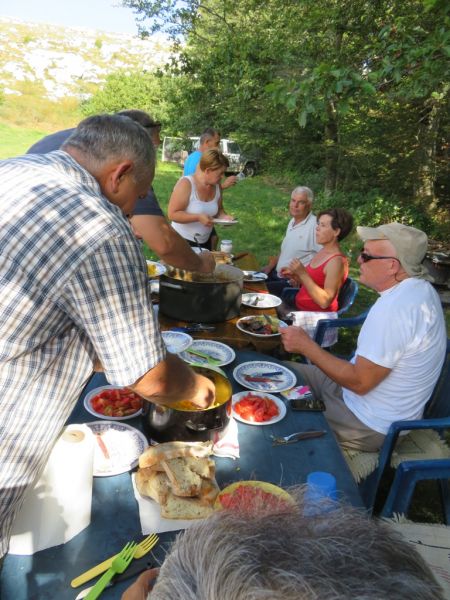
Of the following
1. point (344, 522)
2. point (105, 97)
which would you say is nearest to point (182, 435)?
point (344, 522)

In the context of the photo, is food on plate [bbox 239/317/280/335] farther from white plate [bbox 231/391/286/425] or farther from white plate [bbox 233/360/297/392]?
white plate [bbox 231/391/286/425]

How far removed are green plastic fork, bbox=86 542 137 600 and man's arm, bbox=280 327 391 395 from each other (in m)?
1.45

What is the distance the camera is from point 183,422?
155 centimetres

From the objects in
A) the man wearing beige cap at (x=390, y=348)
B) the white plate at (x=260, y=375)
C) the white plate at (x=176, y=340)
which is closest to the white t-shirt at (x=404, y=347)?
the man wearing beige cap at (x=390, y=348)

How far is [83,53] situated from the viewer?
167ft

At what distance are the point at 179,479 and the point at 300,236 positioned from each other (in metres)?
3.54

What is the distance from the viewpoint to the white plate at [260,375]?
86.6 inches

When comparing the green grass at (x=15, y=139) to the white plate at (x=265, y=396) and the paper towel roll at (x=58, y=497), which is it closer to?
the white plate at (x=265, y=396)

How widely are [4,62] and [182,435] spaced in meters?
48.5

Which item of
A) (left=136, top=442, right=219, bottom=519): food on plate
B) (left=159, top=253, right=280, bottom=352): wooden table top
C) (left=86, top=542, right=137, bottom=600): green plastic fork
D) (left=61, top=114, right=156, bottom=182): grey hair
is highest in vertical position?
(left=61, top=114, right=156, bottom=182): grey hair

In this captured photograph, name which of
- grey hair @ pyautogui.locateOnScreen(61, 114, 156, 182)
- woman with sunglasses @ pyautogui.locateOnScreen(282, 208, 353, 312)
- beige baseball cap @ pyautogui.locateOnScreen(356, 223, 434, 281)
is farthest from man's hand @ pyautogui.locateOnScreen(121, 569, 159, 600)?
woman with sunglasses @ pyautogui.locateOnScreen(282, 208, 353, 312)

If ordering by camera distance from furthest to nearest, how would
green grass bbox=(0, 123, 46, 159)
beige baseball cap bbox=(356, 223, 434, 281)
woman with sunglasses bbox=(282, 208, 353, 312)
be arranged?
green grass bbox=(0, 123, 46, 159) → woman with sunglasses bbox=(282, 208, 353, 312) → beige baseball cap bbox=(356, 223, 434, 281)

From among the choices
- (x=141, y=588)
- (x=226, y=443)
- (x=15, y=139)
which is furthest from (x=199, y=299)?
(x=15, y=139)

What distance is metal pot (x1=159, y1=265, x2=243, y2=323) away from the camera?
260 centimetres
